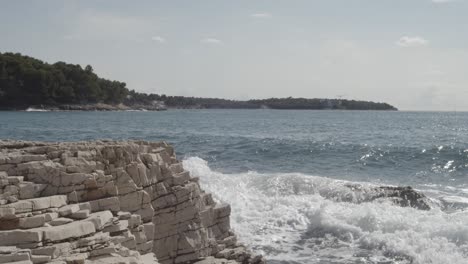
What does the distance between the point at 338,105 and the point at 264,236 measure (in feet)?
595

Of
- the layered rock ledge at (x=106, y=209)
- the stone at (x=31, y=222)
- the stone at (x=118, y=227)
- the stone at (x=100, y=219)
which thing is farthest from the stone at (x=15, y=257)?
the stone at (x=118, y=227)

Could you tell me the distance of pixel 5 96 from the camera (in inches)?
3310

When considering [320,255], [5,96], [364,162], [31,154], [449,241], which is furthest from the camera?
[5,96]

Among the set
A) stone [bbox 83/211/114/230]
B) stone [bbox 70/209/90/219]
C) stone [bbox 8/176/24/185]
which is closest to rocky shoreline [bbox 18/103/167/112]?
stone [bbox 8/176/24/185]

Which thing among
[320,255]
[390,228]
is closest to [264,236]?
[320,255]

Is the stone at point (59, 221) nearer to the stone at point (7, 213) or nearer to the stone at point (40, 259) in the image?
the stone at point (7, 213)

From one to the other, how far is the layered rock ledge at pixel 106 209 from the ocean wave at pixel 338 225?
319 cm

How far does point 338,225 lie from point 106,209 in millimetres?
9370

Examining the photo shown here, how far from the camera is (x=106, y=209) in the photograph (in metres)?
9.88

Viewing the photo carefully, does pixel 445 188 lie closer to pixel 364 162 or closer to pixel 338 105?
pixel 364 162

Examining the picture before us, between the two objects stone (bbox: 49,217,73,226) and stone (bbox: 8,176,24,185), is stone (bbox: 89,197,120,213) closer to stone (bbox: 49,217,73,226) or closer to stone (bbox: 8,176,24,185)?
stone (bbox: 49,217,73,226)

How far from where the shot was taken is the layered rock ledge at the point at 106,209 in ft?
27.9

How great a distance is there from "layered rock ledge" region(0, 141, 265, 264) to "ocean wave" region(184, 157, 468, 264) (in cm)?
319

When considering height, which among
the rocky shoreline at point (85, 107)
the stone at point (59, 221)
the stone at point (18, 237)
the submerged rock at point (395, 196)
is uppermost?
the stone at point (59, 221)
